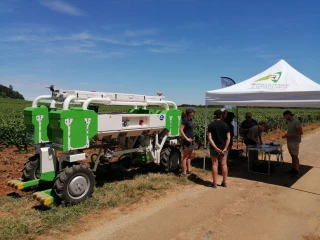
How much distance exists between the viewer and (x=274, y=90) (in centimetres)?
699

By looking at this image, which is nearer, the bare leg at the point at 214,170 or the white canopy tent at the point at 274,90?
the bare leg at the point at 214,170

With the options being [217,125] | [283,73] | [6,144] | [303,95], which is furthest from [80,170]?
[6,144]

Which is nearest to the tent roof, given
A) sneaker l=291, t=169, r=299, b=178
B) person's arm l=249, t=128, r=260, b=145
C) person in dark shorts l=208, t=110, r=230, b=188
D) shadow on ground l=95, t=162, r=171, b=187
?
person's arm l=249, t=128, r=260, b=145

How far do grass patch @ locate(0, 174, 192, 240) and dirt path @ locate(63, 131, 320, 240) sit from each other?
0.38 meters

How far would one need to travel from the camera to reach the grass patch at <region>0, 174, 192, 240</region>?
13.2 feet

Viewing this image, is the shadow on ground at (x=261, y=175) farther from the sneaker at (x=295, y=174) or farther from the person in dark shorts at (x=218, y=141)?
the person in dark shorts at (x=218, y=141)

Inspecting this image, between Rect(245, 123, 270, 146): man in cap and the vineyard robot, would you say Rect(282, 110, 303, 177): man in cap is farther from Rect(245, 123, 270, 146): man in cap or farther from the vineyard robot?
the vineyard robot

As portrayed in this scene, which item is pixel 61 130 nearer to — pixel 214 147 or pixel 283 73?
pixel 214 147

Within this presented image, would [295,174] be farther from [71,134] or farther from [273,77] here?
[71,134]

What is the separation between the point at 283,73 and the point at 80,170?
585 centimetres

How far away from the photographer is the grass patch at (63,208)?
4035mm

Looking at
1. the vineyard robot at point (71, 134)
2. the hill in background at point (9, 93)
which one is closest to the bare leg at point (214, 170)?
the vineyard robot at point (71, 134)

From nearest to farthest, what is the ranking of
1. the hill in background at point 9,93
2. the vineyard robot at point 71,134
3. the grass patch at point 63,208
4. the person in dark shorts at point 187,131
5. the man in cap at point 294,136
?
the grass patch at point 63,208 < the vineyard robot at point 71,134 < the person in dark shorts at point 187,131 < the man in cap at point 294,136 < the hill in background at point 9,93

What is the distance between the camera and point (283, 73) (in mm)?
7656
